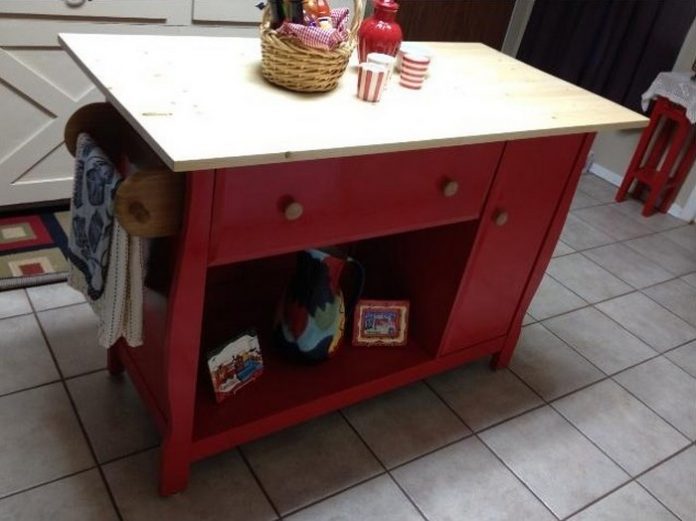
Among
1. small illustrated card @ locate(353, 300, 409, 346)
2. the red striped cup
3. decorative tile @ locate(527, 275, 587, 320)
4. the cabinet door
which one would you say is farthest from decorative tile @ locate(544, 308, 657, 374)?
the red striped cup

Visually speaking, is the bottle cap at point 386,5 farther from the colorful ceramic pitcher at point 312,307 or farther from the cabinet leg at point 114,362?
the cabinet leg at point 114,362

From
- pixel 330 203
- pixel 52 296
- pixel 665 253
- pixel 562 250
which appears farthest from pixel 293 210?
pixel 665 253

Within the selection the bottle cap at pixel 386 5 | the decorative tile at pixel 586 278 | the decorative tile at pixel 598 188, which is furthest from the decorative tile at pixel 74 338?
the decorative tile at pixel 598 188

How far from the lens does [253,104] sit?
121 cm

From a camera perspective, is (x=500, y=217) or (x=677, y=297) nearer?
(x=500, y=217)

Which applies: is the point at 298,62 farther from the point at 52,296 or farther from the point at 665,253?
the point at 665,253

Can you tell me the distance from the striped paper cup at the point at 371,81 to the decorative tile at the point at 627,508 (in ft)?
3.79

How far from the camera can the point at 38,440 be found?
1.51 m

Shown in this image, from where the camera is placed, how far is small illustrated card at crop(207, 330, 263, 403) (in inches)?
58.2

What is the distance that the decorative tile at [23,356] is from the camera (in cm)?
167

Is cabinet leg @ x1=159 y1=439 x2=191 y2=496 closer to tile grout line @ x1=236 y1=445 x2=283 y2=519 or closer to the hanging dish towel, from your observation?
tile grout line @ x1=236 y1=445 x2=283 y2=519

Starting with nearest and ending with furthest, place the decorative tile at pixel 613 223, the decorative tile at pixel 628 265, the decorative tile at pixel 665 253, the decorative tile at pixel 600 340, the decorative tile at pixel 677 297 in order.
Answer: the decorative tile at pixel 600 340, the decorative tile at pixel 677 297, the decorative tile at pixel 628 265, the decorative tile at pixel 665 253, the decorative tile at pixel 613 223

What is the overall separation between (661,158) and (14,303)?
10.6 ft

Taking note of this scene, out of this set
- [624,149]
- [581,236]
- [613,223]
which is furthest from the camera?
[624,149]
